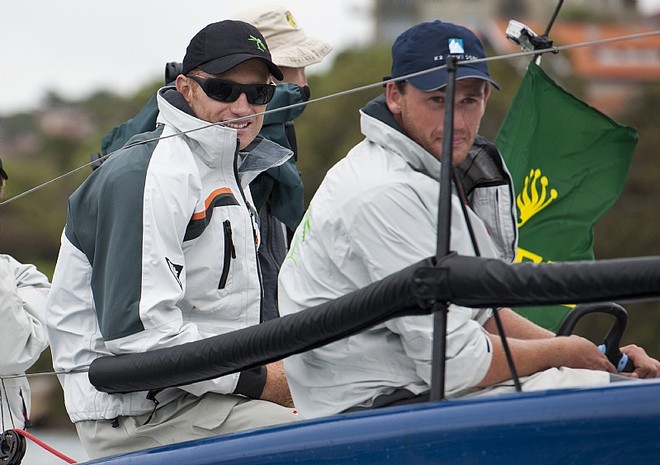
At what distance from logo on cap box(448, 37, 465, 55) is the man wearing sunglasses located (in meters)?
0.62

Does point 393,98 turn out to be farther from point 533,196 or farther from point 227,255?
point 533,196

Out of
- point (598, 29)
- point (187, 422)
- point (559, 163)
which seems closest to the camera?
point (187, 422)

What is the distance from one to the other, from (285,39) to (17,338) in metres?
1.54

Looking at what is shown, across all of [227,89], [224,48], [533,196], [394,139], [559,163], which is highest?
[224,48]

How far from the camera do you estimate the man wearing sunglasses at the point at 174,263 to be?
9.91ft

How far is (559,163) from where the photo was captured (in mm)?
5102

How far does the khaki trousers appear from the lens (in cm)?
320

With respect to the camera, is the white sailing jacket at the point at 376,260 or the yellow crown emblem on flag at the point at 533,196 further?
the yellow crown emblem on flag at the point at 533,196

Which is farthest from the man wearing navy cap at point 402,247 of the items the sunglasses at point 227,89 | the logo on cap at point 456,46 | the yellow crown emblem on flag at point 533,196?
the yellow crown emblem on flag at point 533,196

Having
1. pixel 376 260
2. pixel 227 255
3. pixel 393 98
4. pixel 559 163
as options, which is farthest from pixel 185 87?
pixel 559 163

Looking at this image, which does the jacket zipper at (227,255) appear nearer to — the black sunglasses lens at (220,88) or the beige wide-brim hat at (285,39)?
the black sunglasses lens at (220,88)

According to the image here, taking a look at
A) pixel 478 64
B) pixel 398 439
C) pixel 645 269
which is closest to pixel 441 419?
pixel 398 439

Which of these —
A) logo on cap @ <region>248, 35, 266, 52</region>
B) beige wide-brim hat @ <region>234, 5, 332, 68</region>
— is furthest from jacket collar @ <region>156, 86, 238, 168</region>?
beige wide-brim hat @ <region>234, 5, 332, 68</region>

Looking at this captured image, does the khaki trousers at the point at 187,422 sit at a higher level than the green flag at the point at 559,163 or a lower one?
lower
